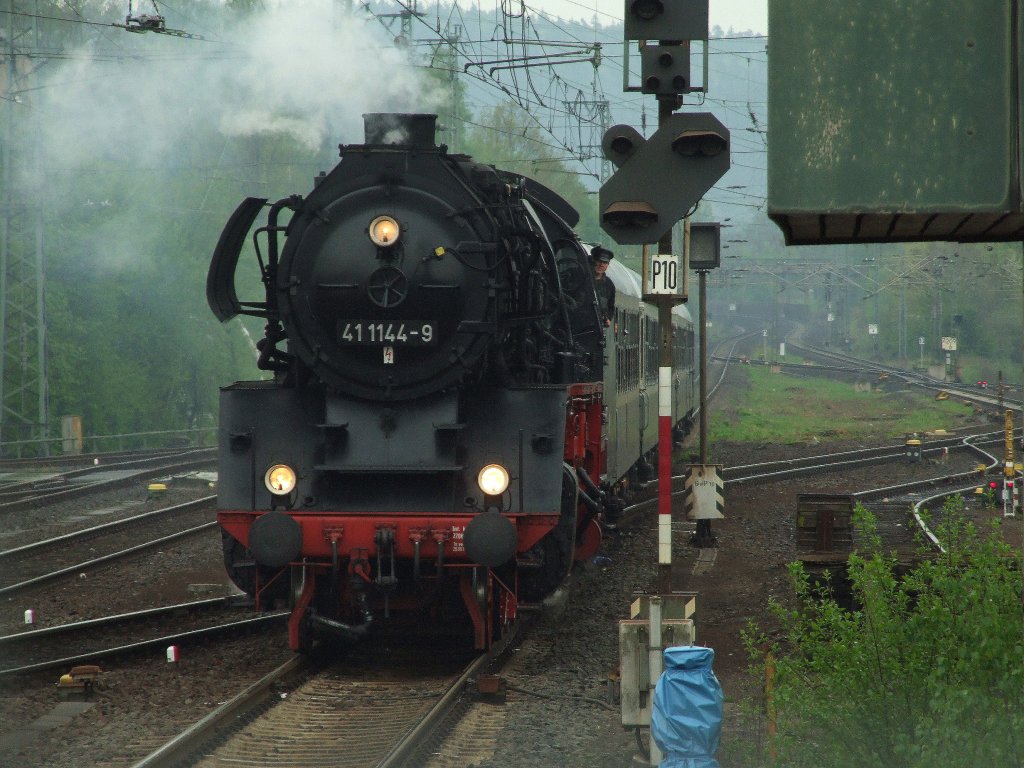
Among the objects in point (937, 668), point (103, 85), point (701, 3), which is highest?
point (103, 85)

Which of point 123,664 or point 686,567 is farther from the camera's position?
point 686,567

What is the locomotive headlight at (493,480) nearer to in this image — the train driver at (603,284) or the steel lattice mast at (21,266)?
the train driver at (603,284)

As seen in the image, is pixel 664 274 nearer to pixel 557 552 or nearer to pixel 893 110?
pixel 557 552

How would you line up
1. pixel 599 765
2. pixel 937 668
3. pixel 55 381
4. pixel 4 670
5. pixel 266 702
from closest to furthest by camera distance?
pixel 937 668 < pixel 599 765 < pixel 266 702 < pixel 4 670 < pixel 55 381

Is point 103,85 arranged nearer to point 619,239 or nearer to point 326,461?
point 326,461

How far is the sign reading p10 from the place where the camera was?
7621 millimetres

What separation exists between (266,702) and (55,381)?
24620 mm

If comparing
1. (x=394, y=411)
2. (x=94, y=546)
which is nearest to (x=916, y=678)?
(x=394, y=411)

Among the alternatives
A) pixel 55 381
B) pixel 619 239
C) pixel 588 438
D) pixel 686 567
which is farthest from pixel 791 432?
pixel 619 239

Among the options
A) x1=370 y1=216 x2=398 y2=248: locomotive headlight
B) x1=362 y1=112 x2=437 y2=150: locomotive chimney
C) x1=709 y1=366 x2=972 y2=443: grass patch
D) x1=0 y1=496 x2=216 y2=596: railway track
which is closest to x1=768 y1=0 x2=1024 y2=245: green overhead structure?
x1=370 y1=216 x2=398 y2=248: locomotive headlight

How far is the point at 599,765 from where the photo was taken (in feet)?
22.0

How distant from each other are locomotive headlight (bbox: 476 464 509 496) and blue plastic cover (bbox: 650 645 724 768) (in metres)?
2.63

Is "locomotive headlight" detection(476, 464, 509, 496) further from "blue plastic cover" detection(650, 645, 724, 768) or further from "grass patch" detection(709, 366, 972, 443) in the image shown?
"grass patch" detection(709, 366, 972, 443)

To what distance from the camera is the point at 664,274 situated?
25.1ft
